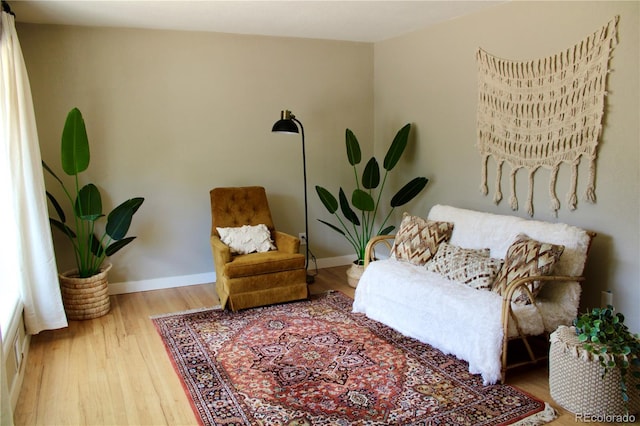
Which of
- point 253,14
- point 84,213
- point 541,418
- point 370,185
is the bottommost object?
point 541,418

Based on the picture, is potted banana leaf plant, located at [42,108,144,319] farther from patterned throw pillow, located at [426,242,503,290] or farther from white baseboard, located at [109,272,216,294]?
patterned throw pillow, located at [426,242,503,290]

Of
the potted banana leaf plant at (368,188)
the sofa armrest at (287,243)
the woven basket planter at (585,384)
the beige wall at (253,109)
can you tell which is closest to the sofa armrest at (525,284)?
the woven basket planter at (585,384)

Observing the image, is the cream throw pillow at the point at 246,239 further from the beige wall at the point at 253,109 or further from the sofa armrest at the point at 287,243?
the beige wall at the point at 253,109

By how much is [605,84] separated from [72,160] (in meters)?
3.68

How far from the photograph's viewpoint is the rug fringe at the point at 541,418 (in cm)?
243

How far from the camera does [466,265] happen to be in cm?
334

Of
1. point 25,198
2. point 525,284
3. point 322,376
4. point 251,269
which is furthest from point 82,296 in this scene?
point 525,284

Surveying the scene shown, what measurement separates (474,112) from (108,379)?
3.25m

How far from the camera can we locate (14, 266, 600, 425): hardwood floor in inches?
100.0

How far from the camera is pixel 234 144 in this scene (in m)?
4.81

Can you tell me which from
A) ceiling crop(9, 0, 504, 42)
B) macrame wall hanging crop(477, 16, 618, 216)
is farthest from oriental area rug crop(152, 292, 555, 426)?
ceiling crop(9, 0, 504, 42)

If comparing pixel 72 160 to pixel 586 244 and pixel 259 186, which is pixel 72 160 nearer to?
pixel 259 186

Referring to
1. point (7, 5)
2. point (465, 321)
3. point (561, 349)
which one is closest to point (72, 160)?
point (7, 5)

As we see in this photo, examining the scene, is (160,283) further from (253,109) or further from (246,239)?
(253,109)
